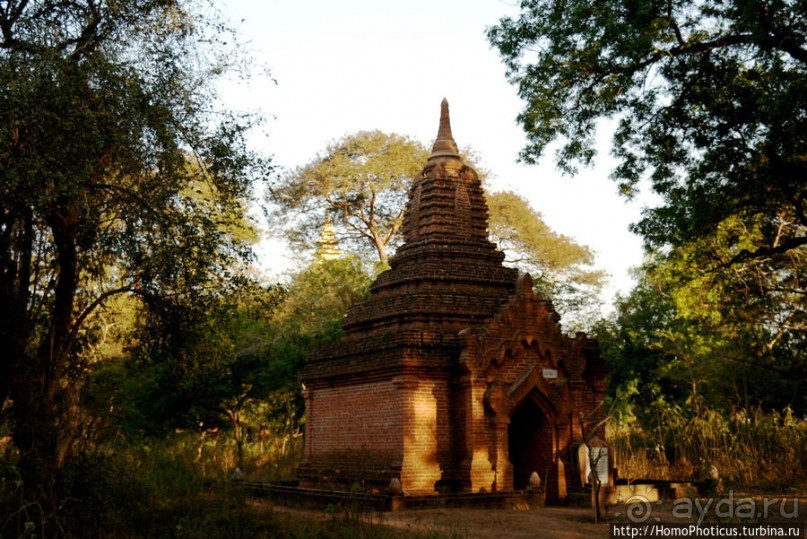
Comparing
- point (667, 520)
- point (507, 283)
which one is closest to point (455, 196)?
point (507, 283)

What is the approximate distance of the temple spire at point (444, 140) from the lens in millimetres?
21109

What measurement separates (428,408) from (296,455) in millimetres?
10927

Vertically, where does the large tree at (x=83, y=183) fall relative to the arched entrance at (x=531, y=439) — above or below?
above

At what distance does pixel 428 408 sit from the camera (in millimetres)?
16922

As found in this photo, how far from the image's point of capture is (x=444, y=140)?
2133 cm

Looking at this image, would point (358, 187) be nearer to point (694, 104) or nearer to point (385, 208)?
point (385, 208)

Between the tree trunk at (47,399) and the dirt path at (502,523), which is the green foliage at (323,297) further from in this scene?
the tree trunk at (47,399)

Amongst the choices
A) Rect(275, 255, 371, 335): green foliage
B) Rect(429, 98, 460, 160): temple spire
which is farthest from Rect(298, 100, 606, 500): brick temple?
Result: Rect(275, 255, 371, 335): green foliage

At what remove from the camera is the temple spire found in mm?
21109

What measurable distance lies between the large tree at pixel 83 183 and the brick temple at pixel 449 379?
587 centimetres

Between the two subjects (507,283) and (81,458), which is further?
(507,283)

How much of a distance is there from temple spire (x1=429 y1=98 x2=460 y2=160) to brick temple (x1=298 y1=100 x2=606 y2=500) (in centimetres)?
72

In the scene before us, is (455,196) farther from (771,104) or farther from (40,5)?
(40,5)

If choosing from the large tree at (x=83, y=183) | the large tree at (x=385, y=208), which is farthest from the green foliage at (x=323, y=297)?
the large tree at (x=83, y=183)
